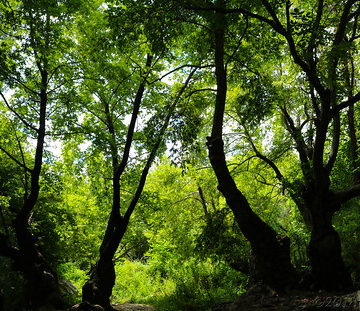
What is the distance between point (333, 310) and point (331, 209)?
221 centimetres

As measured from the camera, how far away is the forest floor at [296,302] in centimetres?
350

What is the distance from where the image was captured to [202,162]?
12766 millimetres

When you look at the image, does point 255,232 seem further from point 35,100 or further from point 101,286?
point 35,100

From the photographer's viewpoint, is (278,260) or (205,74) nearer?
(278,260)

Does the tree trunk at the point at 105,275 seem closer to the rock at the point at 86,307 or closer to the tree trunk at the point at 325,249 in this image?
the rock at the point at 86,307

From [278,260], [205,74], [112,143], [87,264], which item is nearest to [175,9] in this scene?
[205,74]

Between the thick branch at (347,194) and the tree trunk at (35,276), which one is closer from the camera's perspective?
the thick branch at (347,194)

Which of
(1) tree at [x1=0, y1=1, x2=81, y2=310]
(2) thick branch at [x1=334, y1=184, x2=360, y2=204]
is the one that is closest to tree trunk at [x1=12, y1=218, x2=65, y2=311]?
(1) tree at [x1=0, y1=1, x2=81, y2=310]

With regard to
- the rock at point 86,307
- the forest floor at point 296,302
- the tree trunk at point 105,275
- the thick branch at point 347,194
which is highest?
the thick branch at point 347,194

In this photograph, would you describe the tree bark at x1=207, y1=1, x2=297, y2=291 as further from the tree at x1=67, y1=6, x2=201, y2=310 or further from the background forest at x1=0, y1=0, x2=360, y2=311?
the tree at x1=67, y1=6, x2=201, y2=310

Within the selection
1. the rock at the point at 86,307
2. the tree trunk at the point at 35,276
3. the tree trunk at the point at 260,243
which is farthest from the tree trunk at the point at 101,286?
the tree trunk at the point at 260,243

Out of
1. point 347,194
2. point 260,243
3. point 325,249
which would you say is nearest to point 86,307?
point 260,243

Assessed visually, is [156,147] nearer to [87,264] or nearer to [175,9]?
[175,9]

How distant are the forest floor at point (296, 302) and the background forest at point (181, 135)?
1.02 ft
